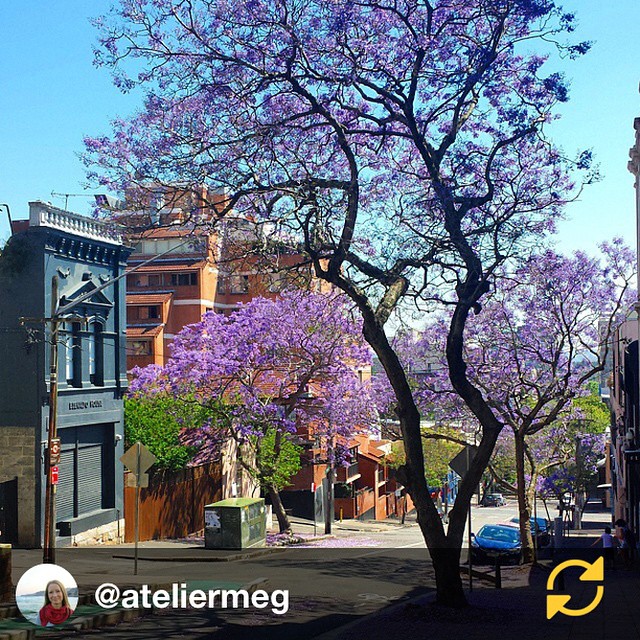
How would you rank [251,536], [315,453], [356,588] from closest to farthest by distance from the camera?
[356,588] < [251,536] < [315,453]

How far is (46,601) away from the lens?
1268 centimetres

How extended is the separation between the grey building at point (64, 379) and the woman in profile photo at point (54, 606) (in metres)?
12.9

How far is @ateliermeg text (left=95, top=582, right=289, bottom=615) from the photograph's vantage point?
14547mm

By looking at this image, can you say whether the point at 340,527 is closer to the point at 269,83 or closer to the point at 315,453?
the point at 315,453

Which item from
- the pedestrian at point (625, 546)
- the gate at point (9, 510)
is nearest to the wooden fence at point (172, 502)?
the gate at point (9, 510)

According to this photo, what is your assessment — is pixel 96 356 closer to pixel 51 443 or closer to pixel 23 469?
pixel 23 469

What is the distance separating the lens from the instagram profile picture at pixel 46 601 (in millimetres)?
12195

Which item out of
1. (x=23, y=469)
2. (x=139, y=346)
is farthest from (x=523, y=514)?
(x=139, y=346)

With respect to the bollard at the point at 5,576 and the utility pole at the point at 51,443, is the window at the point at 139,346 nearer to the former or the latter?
the utility pole at the point at 51,443

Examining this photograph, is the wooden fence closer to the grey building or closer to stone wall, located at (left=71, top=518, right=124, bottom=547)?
stone wall, located at (left=71, top=518, right=124, bottom=547)

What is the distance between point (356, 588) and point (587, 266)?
44.4ft

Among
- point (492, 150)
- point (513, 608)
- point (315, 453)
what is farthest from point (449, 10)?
point (315, 453)

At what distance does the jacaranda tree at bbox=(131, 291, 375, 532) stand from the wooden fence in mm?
1393

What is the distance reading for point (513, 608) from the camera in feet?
Result: 50.1
